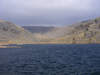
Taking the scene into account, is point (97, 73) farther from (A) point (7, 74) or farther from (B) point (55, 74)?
(A) point (7, 74)

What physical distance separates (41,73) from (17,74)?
5.44 meters

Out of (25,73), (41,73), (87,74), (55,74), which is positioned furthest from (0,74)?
(87,74)

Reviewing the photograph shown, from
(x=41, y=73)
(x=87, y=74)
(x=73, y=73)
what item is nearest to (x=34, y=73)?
(x=41, y=73)

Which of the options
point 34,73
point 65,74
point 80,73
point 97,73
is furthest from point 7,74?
point 97,73

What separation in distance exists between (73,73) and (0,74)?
54.3 ft

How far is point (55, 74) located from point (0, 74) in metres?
12.5

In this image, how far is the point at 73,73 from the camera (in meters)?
46.1

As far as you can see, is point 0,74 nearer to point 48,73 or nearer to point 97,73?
point 48,73

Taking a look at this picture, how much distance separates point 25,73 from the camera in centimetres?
4747

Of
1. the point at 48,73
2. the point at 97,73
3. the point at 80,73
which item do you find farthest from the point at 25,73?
the point at 97,73

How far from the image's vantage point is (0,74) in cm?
4616

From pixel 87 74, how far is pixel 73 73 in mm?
3152

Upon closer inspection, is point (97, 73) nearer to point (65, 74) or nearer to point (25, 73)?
point (65, 74)

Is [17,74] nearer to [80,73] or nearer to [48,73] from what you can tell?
[48,73]
